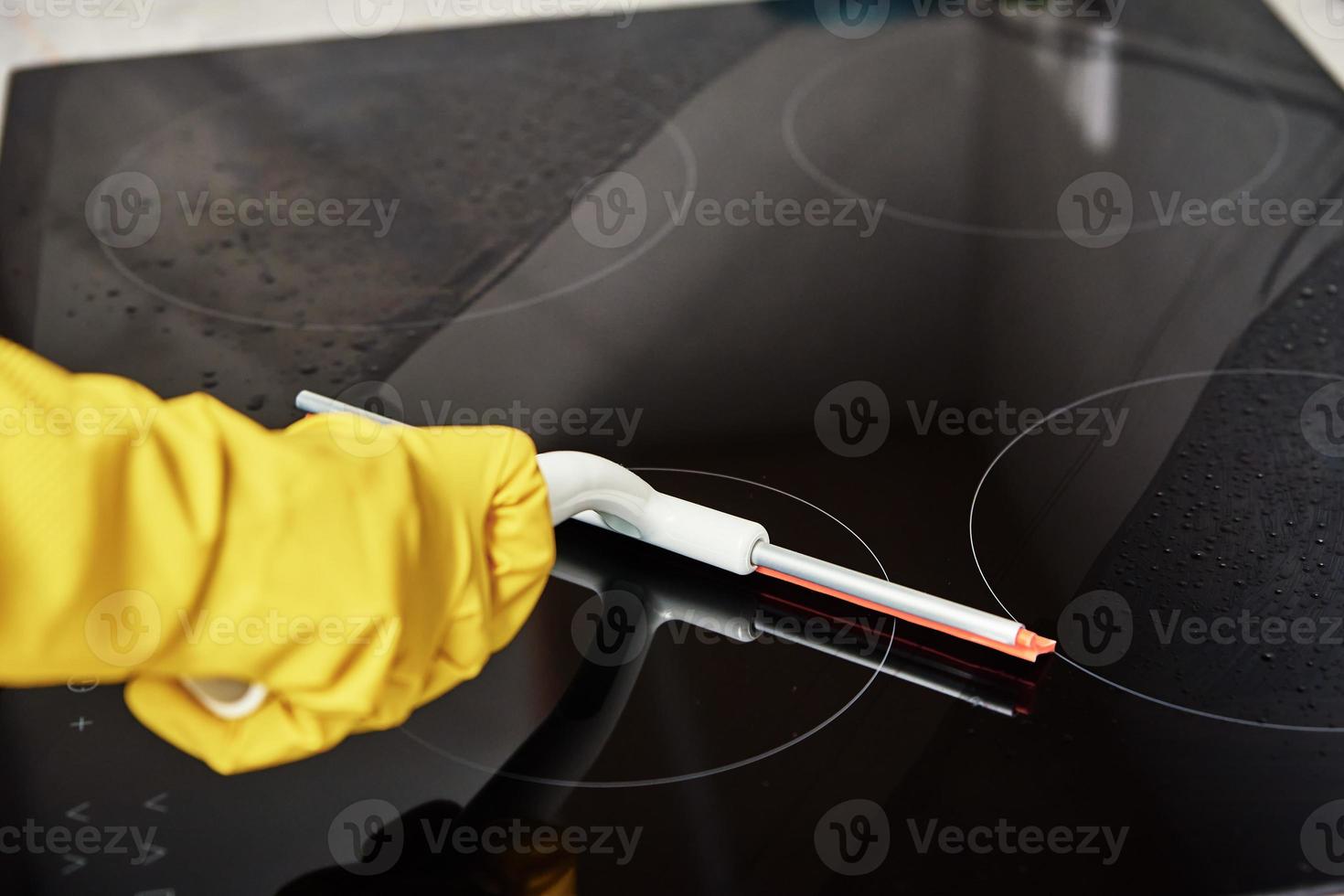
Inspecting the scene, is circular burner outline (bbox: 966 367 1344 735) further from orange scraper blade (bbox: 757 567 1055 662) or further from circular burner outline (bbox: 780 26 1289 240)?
circular burner outline (bbox: 780 26 1289 240)

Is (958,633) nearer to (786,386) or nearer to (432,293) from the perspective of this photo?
(786,386)

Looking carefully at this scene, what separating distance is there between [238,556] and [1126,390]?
549 mm

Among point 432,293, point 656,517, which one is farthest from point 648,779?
point 432,293

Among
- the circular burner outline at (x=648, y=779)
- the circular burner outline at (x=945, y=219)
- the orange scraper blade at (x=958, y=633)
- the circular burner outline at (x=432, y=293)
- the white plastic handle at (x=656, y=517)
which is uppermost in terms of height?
the circular burner outline at (x=945, y=219)

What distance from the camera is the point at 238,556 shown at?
395mm

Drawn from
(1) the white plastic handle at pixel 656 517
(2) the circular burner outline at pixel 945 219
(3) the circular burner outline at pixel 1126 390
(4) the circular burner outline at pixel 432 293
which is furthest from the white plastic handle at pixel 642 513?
(2) the circular burner outline at pixel 945 219

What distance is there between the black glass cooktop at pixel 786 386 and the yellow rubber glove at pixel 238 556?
0.12 meters

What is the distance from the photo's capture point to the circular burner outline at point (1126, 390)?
21.4 inches

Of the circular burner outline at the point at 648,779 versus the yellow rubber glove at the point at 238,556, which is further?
the circular burner outline at the point at 648,779

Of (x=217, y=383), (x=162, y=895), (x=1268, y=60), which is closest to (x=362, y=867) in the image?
(x=162, y=895)

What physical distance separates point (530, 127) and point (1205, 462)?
0.61m

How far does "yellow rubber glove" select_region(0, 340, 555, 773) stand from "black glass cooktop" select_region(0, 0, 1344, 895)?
0.12 m

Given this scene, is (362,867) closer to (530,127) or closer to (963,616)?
(963,616)

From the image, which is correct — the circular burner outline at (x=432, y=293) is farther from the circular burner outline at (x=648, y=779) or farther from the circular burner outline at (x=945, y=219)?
the circular burner outline at (x=648, y=779)
